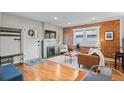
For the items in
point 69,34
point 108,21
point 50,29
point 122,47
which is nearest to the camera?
point 122,47

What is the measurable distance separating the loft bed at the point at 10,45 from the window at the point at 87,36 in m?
3.94

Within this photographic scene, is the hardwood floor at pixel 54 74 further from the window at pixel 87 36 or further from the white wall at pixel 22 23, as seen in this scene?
the window at pixel 87 36

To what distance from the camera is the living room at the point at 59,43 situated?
3.47 meters

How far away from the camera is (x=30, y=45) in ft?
16.8

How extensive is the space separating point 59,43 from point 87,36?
7.00 feet

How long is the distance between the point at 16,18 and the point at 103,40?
15.4 feet

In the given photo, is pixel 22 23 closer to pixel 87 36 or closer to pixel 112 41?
pixel 87 36

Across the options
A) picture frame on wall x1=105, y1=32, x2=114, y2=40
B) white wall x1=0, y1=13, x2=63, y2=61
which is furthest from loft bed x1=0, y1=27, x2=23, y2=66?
picture frame on wall x1=105, y1=32, x2=114, y2=40

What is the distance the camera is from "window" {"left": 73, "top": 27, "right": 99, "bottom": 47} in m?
5.96

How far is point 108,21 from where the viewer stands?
531 centimetres
